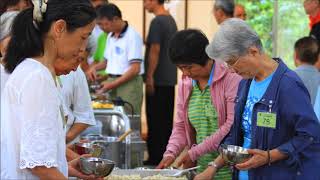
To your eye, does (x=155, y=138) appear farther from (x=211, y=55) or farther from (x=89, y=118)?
(x=211, y=55)

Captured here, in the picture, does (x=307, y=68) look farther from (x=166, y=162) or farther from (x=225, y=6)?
(x=225, y=6)

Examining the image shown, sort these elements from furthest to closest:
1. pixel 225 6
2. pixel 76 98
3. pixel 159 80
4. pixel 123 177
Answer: pixel 159 80, pixel 225 6, pixel 76 98, pixel 123 177

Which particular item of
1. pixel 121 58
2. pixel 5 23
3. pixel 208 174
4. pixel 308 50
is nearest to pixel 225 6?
pixel 121 58

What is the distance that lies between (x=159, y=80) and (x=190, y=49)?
2.95m

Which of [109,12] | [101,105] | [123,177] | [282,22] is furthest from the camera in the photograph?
[282,22]

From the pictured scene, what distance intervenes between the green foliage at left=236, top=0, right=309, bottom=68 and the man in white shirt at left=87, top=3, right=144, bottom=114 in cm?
173

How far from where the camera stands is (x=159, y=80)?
5.72m

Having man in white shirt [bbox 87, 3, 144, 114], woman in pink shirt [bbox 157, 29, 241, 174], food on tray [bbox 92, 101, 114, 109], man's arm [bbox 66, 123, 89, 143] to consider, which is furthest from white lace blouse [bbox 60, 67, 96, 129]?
man in white shirt [bbox 87, 3, 144, 114]

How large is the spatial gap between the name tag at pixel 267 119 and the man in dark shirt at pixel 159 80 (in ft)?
10.6

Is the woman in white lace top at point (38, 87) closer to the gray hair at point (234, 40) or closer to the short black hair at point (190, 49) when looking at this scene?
the gray hair at point (234, 40)

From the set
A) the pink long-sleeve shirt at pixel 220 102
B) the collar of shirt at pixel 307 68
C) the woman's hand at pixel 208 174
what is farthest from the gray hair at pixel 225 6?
the woman's hand at pixel 208 174

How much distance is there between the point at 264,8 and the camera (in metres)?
6.74

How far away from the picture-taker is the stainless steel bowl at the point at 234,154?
2318mm

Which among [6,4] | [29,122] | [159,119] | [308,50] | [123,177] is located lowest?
[159,119]
